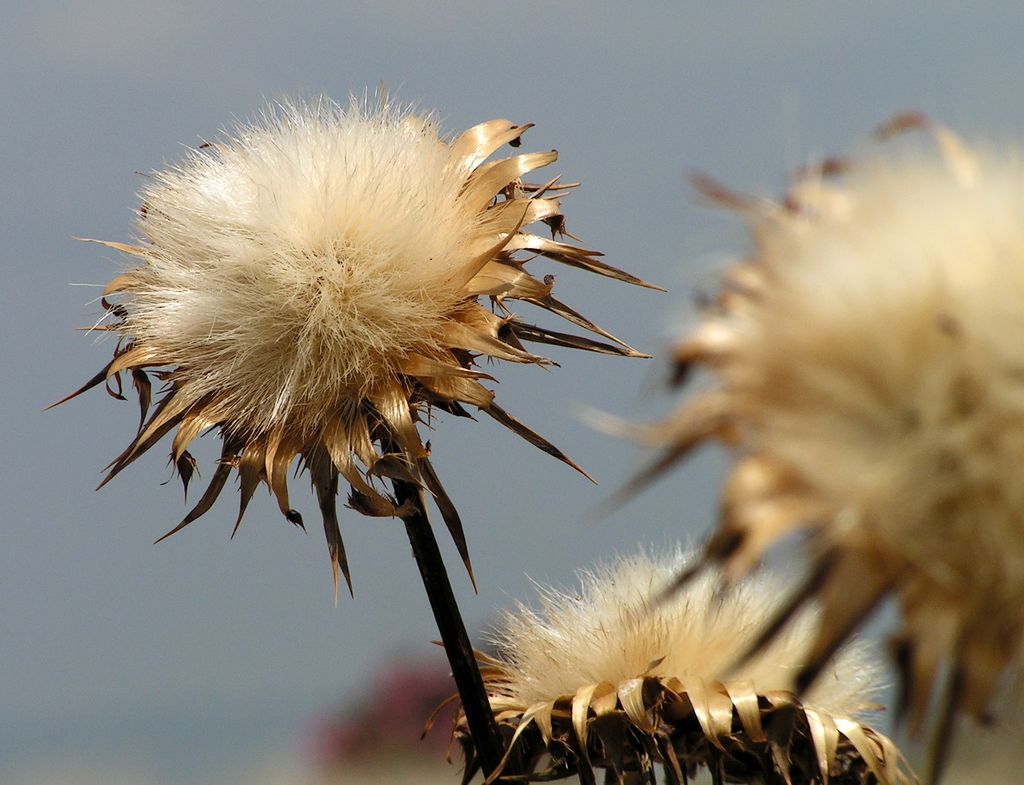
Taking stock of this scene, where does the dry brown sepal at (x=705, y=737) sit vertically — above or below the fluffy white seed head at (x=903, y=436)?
below

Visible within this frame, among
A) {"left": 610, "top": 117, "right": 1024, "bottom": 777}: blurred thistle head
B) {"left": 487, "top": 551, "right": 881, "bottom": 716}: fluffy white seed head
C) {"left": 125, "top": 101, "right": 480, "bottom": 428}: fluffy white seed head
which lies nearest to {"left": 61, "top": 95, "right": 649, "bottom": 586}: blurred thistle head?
{"left": 125, "top": 101, "right": 480, "bottom": 428}: fluffy white seed head

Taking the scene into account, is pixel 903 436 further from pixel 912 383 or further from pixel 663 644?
pixel 663 644

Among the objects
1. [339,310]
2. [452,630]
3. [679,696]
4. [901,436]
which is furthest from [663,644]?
[901,436]

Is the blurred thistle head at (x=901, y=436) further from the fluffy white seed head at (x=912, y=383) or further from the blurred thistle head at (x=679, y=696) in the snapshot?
the blurred thistle head at (x=679, y=696)

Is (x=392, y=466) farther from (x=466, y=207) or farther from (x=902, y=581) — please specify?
→ (x=902, y=581)

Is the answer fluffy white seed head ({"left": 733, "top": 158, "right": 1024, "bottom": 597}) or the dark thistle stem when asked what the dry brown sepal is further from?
fluffy white seed head ({"left": 733, "top": 158, "right": 1024, "bottom": 597})

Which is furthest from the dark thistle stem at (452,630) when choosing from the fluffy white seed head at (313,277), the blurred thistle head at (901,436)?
the blurred thistle head at (901,436)

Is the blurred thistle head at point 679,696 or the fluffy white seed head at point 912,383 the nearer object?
the fluffy white seed head at point 912,383

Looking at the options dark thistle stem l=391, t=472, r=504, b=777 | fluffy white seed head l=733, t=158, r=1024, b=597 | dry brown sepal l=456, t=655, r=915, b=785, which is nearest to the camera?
fluffy white seed head l=733, t=158, r=1024, b=597
